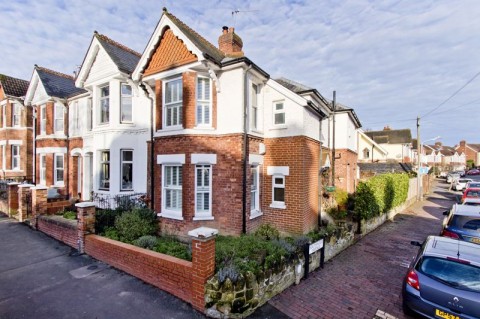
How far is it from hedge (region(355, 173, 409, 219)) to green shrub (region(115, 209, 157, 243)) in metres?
8.89

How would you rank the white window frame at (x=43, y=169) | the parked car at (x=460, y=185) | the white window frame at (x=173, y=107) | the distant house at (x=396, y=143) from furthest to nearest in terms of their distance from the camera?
the distant house at (x=396, y=143) < the parked car at (x=460, y=185) < the white window frame at (x=43, y=169) < the white window frame at (x=173, y=107)

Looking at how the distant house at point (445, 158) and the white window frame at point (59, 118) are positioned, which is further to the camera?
the distant house at point (445, 158)

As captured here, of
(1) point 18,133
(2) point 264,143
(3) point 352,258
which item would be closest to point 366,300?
(3) point 352,258

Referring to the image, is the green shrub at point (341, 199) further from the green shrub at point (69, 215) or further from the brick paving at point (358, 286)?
the green shrub at point (69, 215)

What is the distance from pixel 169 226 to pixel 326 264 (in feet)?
19.0

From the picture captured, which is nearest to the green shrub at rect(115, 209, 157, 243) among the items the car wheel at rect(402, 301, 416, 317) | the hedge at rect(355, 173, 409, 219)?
the car wheel at rect(402, 301, 416, 317)

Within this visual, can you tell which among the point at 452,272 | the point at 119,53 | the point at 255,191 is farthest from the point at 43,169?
the point at 452,272

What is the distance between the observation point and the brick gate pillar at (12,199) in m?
12.8

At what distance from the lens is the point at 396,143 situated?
43.9 metres

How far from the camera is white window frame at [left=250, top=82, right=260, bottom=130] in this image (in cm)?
963

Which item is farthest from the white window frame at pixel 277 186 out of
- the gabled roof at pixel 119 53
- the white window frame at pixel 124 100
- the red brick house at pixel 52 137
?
the red brick house at pixel 52 137

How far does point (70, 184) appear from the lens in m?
15.1

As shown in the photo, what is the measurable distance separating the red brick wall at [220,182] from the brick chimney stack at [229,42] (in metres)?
4.78

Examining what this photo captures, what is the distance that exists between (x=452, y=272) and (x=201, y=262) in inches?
193
